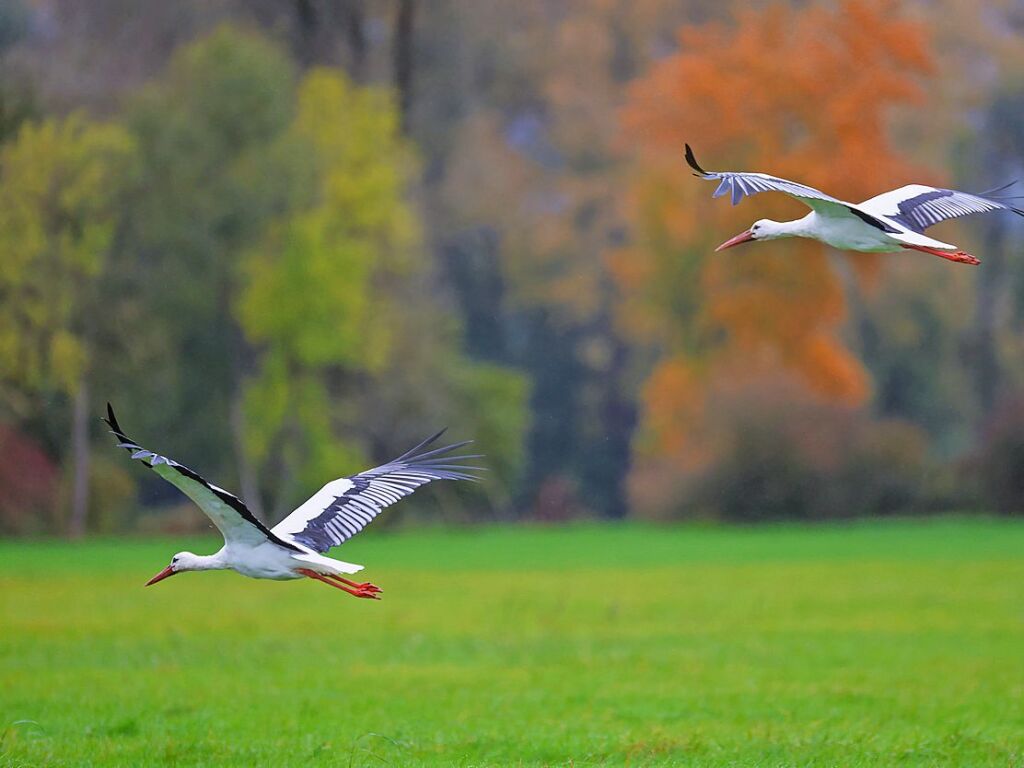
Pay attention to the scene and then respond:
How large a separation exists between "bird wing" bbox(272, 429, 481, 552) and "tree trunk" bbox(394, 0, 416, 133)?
39951 millimetres

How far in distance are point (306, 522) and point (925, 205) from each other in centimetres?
454

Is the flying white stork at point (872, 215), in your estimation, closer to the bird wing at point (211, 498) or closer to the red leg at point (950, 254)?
the red leg at point (950, 254)

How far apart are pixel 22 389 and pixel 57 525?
299 centimetres

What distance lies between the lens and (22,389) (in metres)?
40.6

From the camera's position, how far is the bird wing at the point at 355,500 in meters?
11.6

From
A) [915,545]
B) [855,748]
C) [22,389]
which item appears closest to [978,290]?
[915,545]

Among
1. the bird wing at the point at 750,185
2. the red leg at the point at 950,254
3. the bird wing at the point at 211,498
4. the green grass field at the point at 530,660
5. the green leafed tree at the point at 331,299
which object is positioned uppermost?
the green leafed tree at the point at 331,299

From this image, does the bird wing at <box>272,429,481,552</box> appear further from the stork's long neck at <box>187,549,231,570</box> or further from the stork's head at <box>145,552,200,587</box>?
the stork's head at <box>145,552,200,587</box>

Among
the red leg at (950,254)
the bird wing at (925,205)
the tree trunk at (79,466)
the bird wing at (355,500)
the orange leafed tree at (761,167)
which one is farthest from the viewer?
the orange leafed tree at (761,167)

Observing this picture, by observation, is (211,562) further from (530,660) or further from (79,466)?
(79,466)

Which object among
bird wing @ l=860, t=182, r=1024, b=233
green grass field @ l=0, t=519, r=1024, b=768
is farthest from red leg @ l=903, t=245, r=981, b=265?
green grass field @ l=0, t=519, r=1024, b=768

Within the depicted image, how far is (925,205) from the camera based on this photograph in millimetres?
12625

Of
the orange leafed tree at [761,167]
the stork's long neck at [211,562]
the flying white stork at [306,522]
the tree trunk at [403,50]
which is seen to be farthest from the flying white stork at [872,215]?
the tree trunk at [403,50]

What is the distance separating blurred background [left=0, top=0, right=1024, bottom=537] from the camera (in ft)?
135
